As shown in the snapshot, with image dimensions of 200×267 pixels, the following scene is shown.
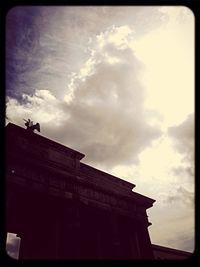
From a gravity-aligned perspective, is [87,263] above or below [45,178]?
below

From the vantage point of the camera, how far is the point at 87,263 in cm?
349

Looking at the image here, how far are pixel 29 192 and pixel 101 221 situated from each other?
5.00 metres

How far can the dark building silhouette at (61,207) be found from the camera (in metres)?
10.4

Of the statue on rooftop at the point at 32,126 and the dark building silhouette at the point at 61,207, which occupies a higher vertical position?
the statue on rooftop at the point at 32,126

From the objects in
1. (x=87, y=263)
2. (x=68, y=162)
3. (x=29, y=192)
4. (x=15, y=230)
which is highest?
(x=68, y=162)

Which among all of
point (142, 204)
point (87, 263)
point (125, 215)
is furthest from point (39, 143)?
point (87, 263)

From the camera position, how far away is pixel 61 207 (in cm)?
1148

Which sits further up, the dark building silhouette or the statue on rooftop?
the statue on rooftop

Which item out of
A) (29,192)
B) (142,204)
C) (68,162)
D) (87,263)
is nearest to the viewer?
(87,263)

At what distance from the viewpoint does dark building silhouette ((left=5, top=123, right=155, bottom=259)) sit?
10.4 m
